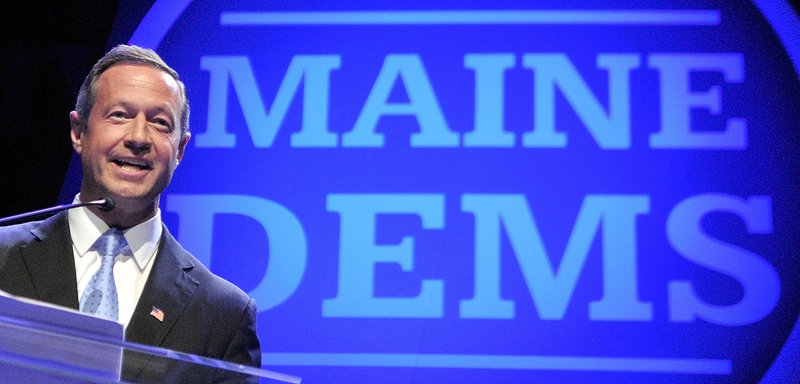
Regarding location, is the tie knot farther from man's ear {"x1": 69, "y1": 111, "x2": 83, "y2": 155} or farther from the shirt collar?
man's ear {"x1": 69, "y1": 111, "x2": 83, "y2": 155}

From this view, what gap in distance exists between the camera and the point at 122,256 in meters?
1.81

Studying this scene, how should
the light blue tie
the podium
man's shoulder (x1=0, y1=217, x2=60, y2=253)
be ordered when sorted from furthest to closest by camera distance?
man's shoulder (x1=0, y1=217, x2=60, y2=253) → the light blue tie → the podium

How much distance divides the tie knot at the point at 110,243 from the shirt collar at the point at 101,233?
2 centimetres

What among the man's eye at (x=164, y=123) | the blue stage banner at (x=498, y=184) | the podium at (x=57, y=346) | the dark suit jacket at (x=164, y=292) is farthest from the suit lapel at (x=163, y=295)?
the blue stage banner at (x=498, y=184)

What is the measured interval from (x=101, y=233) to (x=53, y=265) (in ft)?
0.37

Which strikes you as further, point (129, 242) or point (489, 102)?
point (489, 102)

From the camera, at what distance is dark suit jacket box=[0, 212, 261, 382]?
1739mm

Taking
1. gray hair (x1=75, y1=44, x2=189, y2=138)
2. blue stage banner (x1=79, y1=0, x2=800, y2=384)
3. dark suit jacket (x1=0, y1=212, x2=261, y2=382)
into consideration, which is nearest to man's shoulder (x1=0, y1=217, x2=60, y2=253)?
dark suit jacket (x1=0, y1=212, x2=261, y2=382)

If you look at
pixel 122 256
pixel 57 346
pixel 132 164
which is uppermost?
pixel 132 164

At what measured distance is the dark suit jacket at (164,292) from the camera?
5.71ft

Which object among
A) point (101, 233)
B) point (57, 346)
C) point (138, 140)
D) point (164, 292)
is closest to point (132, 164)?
point (138, 140)

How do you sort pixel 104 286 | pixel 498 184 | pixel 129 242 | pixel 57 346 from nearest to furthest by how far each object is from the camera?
pixel 57 346, pixel 104 286, pixel 129 242, pixel 498 184

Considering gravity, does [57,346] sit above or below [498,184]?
below

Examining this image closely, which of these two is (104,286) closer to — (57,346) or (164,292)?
(164,292)
